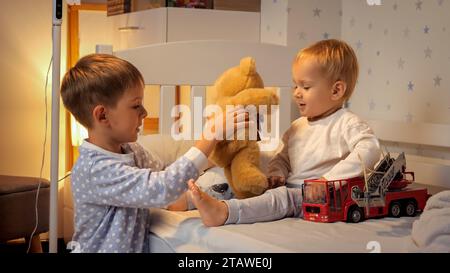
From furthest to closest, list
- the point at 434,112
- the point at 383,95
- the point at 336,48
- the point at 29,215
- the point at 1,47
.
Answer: the point at 1,47 → the point at 29,215 → the point at 383,95 → the point at 434,112 → the point at 336,48

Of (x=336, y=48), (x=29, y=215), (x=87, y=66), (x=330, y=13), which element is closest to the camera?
(x=87, y=66)

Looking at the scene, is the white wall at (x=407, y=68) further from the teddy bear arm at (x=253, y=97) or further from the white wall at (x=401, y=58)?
the teddy bear arm at (x=253, y=97)

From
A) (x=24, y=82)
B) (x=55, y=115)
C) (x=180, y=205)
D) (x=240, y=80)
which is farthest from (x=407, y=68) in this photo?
(x=24, y=82)

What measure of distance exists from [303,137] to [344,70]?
139 millimetres

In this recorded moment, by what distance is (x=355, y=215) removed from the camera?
1084mm

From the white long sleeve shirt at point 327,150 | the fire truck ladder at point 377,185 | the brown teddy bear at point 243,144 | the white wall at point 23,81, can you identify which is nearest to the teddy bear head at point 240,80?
the brown teddy bear at point 243,144

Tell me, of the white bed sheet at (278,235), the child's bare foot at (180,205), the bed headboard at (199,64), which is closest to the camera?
the white bed sheet at (278,235)

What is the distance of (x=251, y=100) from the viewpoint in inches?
43.9

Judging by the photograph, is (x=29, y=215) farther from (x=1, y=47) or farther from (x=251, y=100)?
(x=251, y=100)

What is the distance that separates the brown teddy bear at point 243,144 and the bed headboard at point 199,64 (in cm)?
30

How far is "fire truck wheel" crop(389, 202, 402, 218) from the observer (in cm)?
113

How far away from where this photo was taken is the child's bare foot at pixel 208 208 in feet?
3.24

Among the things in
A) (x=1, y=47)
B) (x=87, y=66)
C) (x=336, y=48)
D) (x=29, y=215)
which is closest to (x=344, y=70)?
(x=336, y=48)

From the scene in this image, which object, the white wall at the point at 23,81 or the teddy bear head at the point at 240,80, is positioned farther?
the white wall at the point at 23,81
